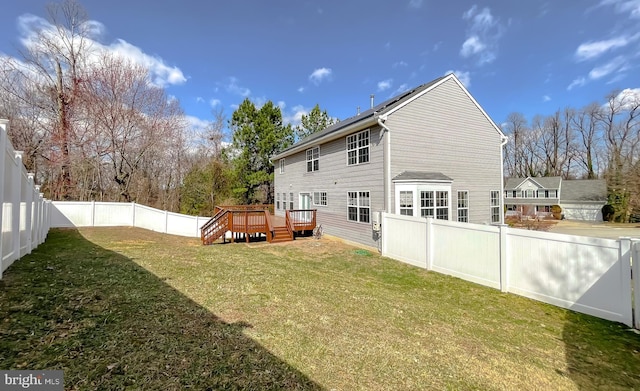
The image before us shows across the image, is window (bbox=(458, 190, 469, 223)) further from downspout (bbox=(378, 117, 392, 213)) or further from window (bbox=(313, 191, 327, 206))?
window (bbox=(313, 191, 327, 206))

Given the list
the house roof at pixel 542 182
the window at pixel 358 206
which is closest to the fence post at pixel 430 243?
the window at pixel 358 206

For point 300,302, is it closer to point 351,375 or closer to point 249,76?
point 351,375

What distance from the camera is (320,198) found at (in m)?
15.8

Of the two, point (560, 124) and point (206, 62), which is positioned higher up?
point (560, 124)

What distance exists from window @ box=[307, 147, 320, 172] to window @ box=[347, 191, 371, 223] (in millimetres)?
3676

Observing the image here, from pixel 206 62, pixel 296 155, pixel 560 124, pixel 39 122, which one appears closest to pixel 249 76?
pixel 206 62

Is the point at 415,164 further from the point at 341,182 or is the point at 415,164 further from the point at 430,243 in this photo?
the point at 430,243

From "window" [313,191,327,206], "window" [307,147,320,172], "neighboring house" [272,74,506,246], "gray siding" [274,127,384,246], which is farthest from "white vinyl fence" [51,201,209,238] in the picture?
"neighboring house" [272,74,506,246]

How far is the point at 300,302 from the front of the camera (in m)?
4.96

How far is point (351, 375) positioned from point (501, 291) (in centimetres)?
534

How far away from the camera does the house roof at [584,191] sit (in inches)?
1439

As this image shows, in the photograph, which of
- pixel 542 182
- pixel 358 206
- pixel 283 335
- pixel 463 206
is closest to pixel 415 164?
pixel 358 206

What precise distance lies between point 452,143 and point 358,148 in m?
4.43

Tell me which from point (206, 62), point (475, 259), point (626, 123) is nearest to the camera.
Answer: point (475, 259)
